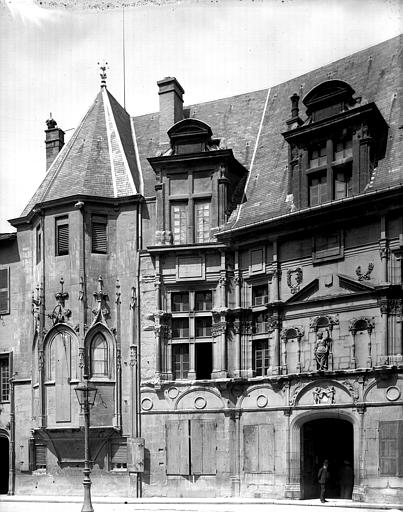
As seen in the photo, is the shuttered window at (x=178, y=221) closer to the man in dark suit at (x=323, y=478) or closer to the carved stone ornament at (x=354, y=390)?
the carved stone ornament at (x=354, y=390)

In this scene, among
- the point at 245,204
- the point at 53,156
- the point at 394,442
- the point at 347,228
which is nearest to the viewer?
the point at 394,442

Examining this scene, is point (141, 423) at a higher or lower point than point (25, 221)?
lower

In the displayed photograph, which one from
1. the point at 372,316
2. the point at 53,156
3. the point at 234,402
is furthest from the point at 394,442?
the point at 53,156

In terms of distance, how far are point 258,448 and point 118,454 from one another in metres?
4.54

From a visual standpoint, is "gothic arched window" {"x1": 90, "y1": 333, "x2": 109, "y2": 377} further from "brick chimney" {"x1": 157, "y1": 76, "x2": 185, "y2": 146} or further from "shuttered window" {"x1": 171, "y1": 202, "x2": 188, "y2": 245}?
"brick chimney" {"x1": 157, "y1": 76, "x2": 185, "y2": 146}

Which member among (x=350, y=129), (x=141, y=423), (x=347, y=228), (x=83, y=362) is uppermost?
(x=350, y=129)

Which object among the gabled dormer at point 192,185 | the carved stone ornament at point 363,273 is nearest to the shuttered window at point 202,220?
the gabled dormer at point 192,185

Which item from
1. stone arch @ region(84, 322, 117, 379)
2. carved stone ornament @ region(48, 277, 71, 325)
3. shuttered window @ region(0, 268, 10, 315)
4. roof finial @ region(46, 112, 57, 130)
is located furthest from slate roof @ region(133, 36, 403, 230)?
shuttered window @ region(0, 268, 10, 315)

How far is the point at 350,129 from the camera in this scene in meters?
23.6

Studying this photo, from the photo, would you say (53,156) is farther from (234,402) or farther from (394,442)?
(394,442)

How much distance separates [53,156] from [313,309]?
12.7 metres

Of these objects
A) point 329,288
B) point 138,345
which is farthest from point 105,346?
point 329,288

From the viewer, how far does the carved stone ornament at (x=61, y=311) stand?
26594mm

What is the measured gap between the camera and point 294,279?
79.5 ft
